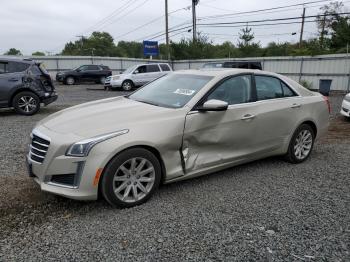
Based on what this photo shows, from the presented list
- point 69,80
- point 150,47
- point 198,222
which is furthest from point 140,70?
point 198,222

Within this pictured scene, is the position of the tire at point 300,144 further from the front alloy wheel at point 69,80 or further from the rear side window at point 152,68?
the front alloy wheel at point 69,80

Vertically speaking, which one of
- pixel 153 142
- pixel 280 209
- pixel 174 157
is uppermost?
pixel 153 142

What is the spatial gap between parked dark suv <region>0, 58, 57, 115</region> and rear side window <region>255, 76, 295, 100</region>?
736cm

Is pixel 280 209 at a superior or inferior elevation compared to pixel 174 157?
inferior

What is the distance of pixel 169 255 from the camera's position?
9.36ft

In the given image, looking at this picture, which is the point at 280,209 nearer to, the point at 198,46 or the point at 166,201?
the point at 166,201

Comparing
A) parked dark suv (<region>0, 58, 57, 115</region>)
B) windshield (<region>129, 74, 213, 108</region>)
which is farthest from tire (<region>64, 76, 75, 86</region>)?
windshield (<region>129, 74, 213, 108</region>)

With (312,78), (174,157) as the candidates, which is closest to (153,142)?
(174,157)

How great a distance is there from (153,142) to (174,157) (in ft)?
1.24

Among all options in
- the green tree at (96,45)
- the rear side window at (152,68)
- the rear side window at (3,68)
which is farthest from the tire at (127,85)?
the green tree at (96,45)

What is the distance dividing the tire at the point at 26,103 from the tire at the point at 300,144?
25.2 ft

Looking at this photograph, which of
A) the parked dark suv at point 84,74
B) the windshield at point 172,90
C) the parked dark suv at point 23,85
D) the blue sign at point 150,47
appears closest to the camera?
the windshield at point 172,90

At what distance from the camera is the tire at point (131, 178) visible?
3.46 metres

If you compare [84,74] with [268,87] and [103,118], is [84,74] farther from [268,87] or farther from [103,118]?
[103,118]
